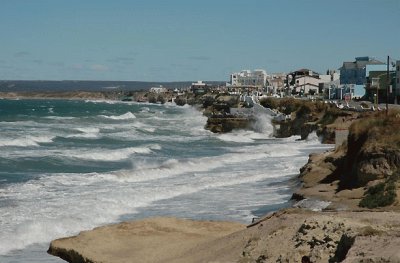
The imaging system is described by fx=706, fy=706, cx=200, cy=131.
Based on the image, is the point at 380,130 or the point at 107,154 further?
the point at 107,154

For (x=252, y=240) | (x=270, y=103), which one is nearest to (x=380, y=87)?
(x=270, y=103)

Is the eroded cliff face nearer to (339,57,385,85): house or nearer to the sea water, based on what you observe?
the sea water

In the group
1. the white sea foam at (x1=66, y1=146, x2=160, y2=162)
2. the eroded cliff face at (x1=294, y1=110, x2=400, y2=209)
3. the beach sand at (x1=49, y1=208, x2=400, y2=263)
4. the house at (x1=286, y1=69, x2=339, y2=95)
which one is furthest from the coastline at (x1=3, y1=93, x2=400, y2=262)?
the house at (x1=286, y1=69, x2=339, y2=95)

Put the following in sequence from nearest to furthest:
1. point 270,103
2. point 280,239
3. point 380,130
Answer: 1. point 280,239
2. point 380,130
3. point 270,103

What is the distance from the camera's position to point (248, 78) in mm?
186875

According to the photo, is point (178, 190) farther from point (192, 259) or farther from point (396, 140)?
point (192, 259)

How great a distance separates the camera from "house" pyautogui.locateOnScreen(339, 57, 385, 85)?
97688 mm

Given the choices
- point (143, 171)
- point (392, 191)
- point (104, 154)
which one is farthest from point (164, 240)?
point (104, 154)

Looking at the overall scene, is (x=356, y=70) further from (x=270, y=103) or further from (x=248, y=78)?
(x=248, y=78)

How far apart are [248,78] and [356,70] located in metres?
87.5

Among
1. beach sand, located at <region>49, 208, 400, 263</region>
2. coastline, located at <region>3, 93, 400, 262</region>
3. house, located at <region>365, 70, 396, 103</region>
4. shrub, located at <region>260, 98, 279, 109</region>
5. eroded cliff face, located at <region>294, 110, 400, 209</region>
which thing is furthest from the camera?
shrub, located at <region>260, 98, 279, 109</region>

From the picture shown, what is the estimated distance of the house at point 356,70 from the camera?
97688mm

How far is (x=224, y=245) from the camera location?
518 inches

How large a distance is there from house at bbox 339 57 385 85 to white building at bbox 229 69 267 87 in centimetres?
7246
